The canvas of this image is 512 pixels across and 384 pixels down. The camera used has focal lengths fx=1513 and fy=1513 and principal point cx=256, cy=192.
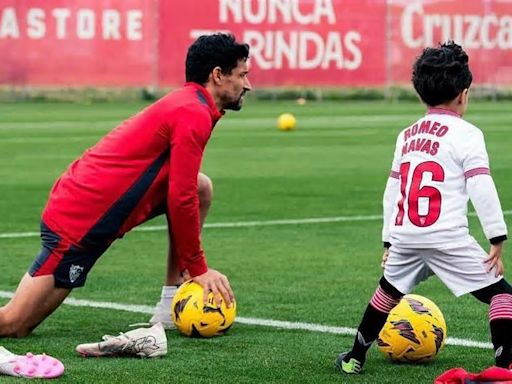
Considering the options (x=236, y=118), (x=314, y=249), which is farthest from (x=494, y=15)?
(x=314, y=249)

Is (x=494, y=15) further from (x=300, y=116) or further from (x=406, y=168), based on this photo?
(x=406, y=168)

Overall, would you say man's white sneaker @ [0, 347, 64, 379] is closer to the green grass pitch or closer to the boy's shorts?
the green grass pitch

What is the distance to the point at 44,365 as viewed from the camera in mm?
6895

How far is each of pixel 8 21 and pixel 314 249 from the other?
1005 inches

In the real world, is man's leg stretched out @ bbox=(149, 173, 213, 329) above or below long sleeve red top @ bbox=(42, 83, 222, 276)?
below

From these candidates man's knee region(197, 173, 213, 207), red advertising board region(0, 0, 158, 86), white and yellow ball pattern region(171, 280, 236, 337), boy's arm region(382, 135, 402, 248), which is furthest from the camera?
red advertising board region(0, 0, 158, 86)

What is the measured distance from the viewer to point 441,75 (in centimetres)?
687

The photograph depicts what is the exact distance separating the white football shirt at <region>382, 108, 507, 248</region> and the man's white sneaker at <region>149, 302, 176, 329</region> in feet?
6.36

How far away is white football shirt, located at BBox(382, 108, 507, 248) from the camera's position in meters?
6.68

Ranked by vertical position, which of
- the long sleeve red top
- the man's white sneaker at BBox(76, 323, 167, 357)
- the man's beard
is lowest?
the man's white sneaker at BBox(76, 323, 167, 357)

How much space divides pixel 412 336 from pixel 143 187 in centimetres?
158

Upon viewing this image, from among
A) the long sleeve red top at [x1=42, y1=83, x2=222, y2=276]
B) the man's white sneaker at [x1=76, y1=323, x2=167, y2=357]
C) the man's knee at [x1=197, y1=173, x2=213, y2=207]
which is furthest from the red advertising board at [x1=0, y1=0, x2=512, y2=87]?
the man's white sneaker at [x1=76, y1=323, x2=167, y2=357]

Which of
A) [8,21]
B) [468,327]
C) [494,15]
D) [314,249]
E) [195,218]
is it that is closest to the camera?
[195,218]

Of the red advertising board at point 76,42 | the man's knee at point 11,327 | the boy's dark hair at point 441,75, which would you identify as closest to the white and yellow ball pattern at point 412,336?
the boy's dark hair at point 441,75
